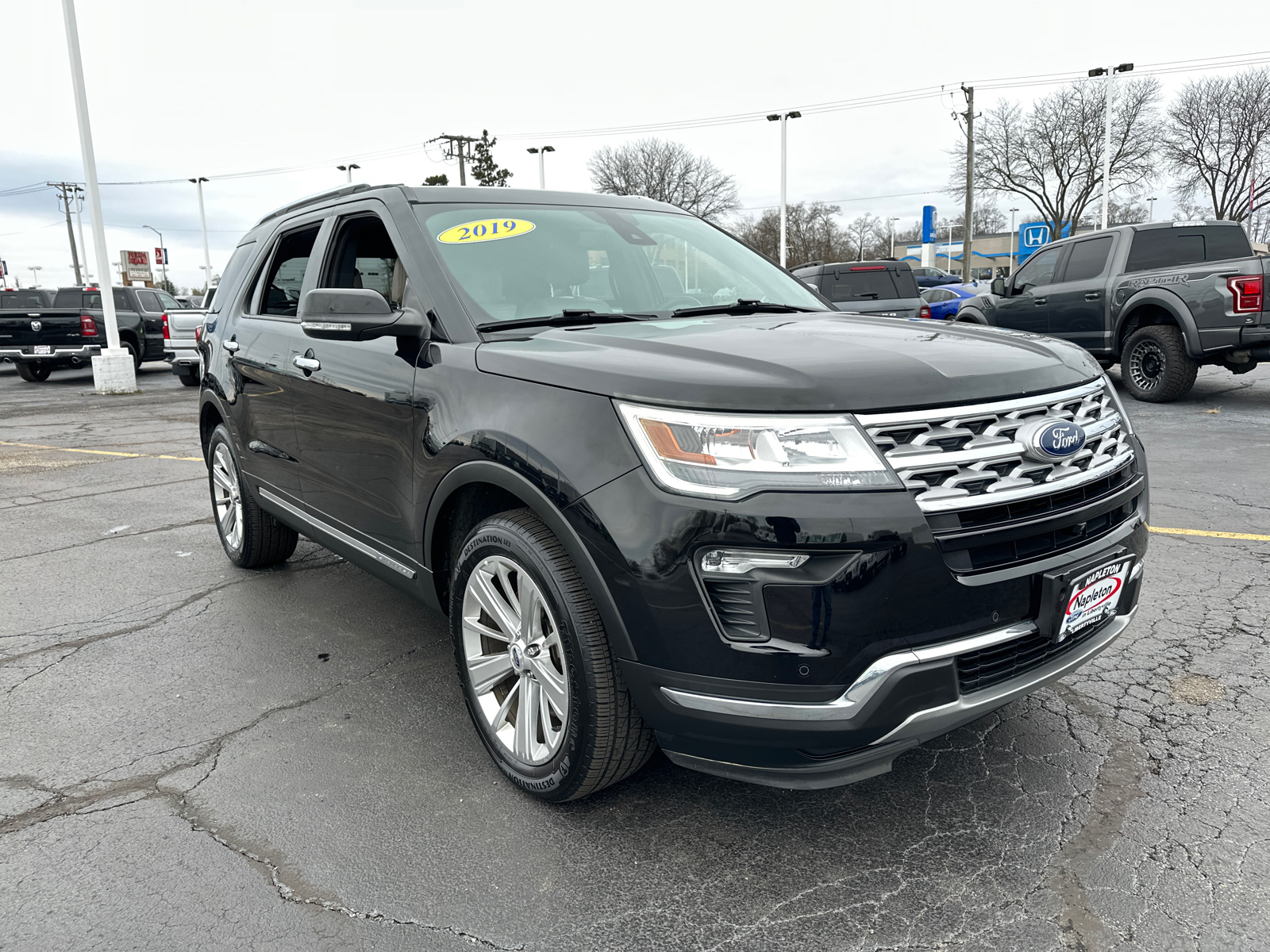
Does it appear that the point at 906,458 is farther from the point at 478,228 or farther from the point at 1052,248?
the point at 1052,248

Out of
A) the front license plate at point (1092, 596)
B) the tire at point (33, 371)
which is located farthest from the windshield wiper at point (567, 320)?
the tire at point (33, 371)

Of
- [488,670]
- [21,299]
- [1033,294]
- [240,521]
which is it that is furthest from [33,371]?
[488,670]

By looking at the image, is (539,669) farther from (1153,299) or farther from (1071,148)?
(1071,148)

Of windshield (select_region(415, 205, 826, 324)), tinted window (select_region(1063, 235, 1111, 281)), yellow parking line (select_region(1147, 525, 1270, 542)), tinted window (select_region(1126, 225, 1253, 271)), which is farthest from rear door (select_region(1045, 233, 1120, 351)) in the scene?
windshield (select_region(415, 205, 826, 324))

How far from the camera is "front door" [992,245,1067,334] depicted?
11.4 m

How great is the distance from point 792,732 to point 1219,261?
961 cm

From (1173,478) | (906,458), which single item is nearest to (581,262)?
(906,458)

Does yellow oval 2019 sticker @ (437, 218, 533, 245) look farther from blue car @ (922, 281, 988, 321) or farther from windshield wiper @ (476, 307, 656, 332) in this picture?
blue car @ (922, 281, 988, 321)

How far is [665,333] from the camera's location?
274 cm

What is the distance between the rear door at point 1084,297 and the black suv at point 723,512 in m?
8.74

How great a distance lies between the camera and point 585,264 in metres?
3.44

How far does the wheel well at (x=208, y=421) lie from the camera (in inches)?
204

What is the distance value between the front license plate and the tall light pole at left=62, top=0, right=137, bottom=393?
60.1ft

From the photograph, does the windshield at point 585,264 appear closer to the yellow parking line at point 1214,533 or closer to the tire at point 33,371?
the yellow parking line at point 1214,533
